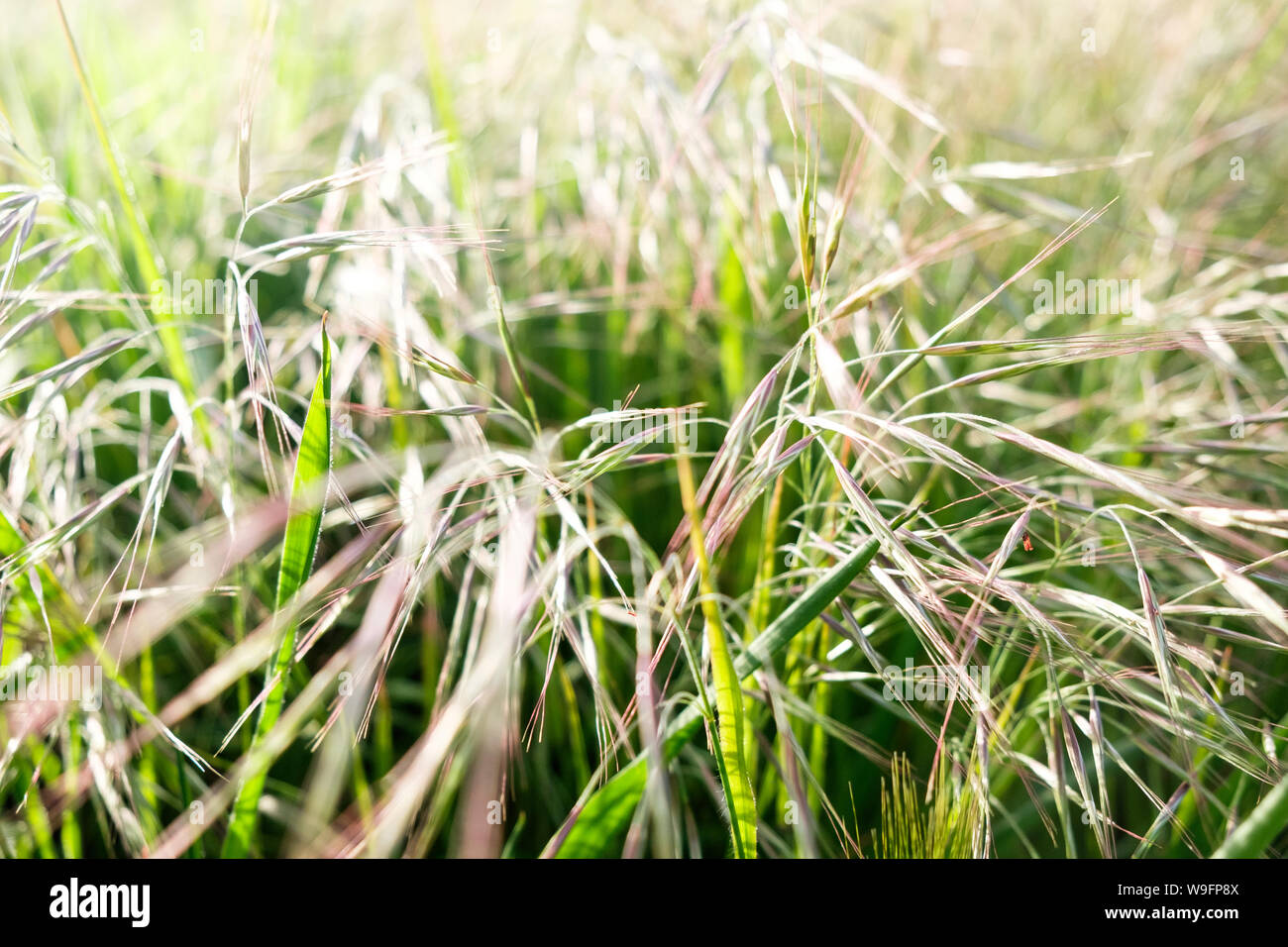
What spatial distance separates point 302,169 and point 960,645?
80cm

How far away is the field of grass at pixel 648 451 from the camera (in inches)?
16.9

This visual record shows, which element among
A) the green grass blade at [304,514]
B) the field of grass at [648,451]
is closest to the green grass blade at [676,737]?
the field of grass at [648,451]

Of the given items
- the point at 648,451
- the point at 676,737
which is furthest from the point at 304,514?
the point at 648,451

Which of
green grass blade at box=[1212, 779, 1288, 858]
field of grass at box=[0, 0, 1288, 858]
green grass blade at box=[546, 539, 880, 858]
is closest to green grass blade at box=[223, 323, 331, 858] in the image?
field of grass at box=[0, 0, 1288, 858]

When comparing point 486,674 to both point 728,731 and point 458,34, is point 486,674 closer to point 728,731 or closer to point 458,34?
point 728,731

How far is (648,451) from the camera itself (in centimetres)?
79

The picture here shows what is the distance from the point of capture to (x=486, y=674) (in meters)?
0.31

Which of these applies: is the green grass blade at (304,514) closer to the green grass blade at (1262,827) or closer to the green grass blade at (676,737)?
the green grass blade at (676,737)

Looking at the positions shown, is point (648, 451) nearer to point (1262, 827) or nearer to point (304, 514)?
point (304, 514)

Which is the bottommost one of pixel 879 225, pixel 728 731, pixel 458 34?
pixel 728 731

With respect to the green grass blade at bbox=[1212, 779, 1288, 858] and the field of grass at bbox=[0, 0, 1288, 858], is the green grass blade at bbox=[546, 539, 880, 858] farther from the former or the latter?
the green grass blade at bbox=[1212, 779, 1288, 858]

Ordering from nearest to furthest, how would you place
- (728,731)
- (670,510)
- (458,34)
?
(728,731), (670,510), (458,34)
